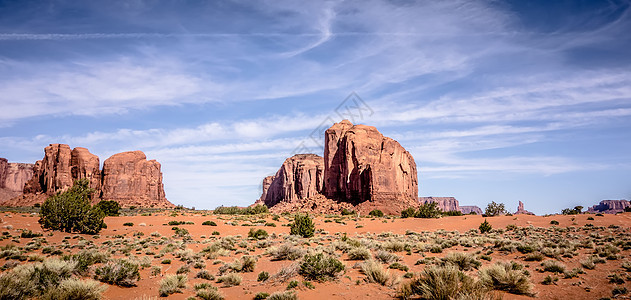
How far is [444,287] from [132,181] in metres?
99.0

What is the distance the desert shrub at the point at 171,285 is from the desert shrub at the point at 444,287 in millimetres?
7358

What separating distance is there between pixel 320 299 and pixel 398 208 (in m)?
61.8

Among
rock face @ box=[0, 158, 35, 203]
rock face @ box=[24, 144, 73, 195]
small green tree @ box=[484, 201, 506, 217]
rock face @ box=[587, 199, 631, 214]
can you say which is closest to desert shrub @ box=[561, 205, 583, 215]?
small green tree @ box=[484, 201, 506, 217]

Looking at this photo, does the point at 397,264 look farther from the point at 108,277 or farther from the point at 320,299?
the point at 108,277

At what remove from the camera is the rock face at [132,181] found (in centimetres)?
8719

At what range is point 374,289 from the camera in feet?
34.8

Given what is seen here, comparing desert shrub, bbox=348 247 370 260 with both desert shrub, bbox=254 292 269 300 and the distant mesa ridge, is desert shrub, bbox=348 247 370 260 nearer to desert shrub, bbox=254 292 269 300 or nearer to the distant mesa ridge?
desert shrub, bbox=254 292 269 300

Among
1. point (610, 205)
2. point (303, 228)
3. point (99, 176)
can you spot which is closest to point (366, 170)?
point (303, 228)

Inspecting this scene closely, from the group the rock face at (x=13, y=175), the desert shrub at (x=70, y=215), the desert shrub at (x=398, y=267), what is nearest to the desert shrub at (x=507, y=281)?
the desert shrub at (x=398, y=267)

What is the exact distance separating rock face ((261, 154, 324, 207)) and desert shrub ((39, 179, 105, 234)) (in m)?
95.5

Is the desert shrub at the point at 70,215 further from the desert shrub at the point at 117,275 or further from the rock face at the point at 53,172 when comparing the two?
the rock face at the point at 53,172

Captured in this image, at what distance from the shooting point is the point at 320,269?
11.7 meters

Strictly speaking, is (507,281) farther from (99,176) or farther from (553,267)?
(99,176)

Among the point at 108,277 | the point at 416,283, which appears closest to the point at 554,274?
the point at 416,283
